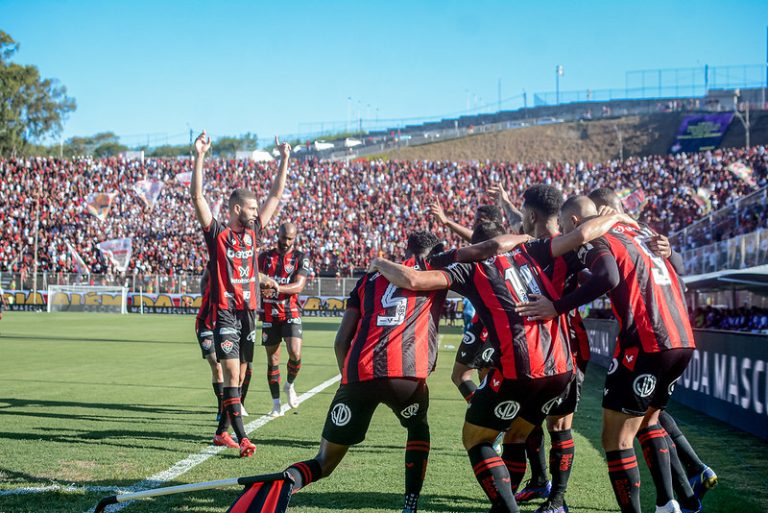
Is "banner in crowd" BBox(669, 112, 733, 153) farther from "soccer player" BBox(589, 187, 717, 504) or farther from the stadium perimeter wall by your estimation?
"soccer player" BBox(589, 187, 717, 504)

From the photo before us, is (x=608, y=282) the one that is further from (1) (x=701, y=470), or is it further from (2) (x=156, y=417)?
(2) (x=156, y=417)

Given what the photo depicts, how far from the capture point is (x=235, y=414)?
6.94 meters

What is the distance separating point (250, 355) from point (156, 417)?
7.18 ft

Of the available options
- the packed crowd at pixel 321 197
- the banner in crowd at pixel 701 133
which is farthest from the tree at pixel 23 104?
the banner in crowd at pixel 701 133

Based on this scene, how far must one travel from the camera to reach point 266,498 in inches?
161

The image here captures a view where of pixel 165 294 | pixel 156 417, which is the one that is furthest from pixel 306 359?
pixel 165 294

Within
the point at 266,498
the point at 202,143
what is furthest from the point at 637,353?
the point at 202,143

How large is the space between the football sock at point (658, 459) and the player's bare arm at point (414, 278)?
1.78 m

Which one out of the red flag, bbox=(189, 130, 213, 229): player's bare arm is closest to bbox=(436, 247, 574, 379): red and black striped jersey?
the red flag

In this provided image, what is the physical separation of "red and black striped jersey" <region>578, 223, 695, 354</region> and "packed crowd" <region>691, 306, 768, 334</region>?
12.7m

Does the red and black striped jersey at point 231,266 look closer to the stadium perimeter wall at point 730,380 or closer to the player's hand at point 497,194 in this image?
the player's hand at point 497,194

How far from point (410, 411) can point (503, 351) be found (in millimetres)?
776

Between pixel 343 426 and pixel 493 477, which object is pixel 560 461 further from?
pixel 343 426

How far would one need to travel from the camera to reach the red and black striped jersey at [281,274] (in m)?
9.74
